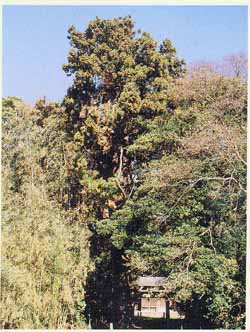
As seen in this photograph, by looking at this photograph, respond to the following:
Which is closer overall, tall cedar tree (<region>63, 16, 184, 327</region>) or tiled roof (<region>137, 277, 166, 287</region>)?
tiled roof (<region>137, 277, 166, 287</region>)

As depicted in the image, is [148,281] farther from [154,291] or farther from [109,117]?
[109,117]

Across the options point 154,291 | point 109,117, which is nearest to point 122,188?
point 109,117

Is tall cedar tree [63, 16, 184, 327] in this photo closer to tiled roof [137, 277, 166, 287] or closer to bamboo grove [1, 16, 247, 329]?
bamboo grove [1, 16, 247, 329]

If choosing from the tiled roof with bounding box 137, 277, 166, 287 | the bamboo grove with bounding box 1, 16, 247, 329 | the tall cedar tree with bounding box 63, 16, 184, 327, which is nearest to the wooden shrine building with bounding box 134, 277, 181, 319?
the tiled roof with bounding box 137, 277, 166, 287

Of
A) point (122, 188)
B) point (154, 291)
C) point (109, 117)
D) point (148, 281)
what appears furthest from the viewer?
point (148, 281)

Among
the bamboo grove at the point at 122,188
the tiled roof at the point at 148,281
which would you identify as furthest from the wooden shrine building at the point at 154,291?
the bamboo grove at the point at 122,188

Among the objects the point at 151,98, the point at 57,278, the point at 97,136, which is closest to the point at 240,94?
the point at 151,98

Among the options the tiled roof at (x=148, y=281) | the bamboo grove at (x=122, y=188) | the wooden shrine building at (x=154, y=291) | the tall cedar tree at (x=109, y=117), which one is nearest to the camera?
the bamboo grove at (x=122, y=188)

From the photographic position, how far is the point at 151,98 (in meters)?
11.5

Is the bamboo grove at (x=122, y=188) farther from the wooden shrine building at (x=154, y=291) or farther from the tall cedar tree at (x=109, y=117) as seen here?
→ the wooden shrine building at (x=154, y=291)

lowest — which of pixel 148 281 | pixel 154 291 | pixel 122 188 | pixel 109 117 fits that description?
pixel 154 291

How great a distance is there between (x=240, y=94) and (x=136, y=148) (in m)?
2.40

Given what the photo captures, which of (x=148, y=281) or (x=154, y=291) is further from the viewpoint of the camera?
(x=148, y=281)

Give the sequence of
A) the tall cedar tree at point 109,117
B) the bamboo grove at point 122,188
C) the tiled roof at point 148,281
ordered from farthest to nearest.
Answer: the tall cedar tree at point 109,117 → the tiled roof at point 148,281 → the bamboo grove at point 122,188
